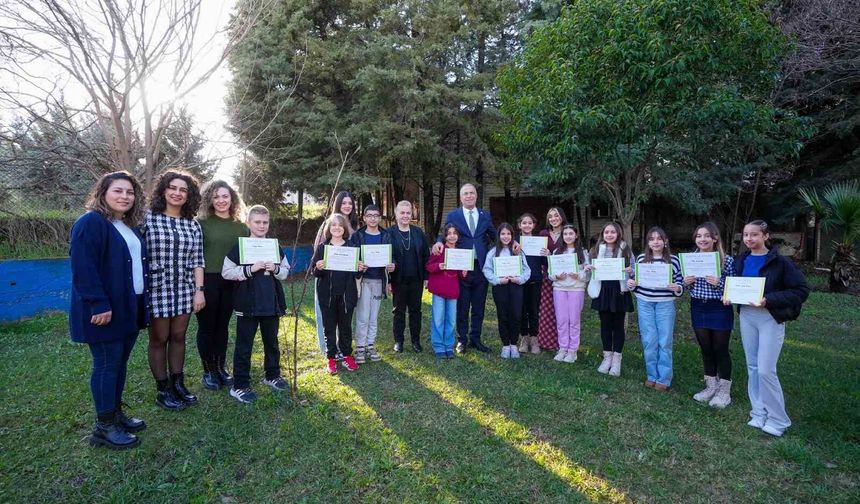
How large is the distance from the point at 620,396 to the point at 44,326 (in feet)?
30.0

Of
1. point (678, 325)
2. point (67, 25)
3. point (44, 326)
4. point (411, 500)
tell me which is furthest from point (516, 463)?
point (44, 326)

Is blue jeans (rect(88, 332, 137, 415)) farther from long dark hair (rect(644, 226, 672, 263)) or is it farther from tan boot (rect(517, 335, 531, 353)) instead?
long dark hair (rect(644, 226, 672, 263))

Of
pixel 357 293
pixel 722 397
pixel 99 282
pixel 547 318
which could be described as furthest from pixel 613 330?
pixel 99 282

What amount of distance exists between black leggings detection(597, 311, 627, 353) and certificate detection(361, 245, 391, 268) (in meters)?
2.55

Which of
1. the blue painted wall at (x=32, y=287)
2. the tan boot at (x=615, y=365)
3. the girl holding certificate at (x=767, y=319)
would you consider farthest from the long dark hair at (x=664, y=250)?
the blue painted wall at (x=32, y=287)

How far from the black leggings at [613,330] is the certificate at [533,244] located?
1.09 meters

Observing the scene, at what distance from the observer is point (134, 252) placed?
3.60 m

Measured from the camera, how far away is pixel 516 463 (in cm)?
342

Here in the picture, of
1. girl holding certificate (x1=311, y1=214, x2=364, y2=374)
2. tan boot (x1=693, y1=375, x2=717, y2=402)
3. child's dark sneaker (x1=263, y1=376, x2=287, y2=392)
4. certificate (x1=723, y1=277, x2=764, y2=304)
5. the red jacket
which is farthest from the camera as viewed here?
the red jacket

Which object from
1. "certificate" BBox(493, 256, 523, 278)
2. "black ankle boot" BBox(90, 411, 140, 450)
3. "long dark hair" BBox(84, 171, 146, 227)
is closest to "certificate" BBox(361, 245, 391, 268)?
"certificate" BBox(493, 256, 523, 278)

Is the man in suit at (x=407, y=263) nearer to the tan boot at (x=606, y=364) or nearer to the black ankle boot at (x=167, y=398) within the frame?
the tan boot at (x=606, y=364)

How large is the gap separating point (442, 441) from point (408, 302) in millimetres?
2499

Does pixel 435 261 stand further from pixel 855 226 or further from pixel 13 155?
pixel 855 226

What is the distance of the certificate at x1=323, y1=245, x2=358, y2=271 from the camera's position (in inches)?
196
